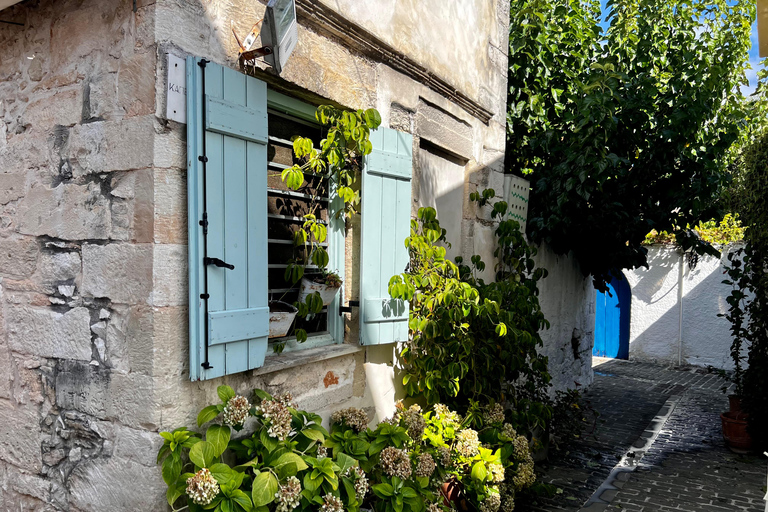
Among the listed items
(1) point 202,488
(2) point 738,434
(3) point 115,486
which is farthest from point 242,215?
(2) point 738,434

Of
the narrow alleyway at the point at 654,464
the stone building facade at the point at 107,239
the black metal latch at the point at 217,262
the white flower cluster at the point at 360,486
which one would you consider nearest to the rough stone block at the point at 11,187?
the stone building facade at the point at 107,239

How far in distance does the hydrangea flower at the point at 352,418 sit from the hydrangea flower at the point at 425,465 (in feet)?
1.15

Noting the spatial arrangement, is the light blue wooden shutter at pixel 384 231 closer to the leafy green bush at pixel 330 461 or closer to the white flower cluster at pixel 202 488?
the leafy green bush at pixel 330 461

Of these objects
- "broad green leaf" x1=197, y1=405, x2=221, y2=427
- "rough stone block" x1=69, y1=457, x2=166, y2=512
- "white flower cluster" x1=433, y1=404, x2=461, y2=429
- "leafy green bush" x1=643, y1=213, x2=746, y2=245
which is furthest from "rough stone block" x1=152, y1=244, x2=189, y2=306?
"leafy green bush" x1=643, y1=213, x2=746, y2=245

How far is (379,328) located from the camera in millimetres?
3588

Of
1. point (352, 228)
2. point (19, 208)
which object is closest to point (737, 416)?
point (352, 228)

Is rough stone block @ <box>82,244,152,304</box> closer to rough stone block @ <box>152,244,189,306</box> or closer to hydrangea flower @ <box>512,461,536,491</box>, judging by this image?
rough stone block @ <box>152,244,189,306</box>

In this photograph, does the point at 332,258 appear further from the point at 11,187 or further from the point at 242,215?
the point at 11,187

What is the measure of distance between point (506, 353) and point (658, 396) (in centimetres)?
514

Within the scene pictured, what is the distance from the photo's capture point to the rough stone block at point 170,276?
238cm

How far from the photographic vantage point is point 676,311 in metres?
11.2

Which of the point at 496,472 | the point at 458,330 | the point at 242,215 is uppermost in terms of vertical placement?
the point at 242,215

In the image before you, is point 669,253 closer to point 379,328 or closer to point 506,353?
point 506,353

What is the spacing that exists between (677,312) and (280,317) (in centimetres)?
1018
